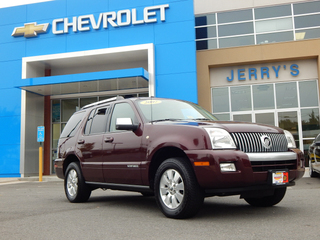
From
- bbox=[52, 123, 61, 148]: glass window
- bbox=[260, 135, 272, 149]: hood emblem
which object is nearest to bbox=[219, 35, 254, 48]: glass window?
bbox=[52, 123, 61, 148]: glass window

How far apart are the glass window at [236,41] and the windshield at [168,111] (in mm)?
13941

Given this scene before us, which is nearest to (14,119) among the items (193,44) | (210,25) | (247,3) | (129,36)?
(129,36)

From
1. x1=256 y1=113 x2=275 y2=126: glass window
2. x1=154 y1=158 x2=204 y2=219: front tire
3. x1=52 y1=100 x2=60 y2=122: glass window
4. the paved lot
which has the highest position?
x1=52 y1=100 x2=60 y2=122: glass window

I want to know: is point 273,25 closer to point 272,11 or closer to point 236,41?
point 272,11

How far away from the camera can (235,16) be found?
1983 cm

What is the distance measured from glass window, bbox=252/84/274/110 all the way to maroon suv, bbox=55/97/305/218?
42.8 feet

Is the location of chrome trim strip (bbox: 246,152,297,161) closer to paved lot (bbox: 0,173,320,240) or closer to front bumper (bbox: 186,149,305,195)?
front bumper (bbox: 186,149,305,195)

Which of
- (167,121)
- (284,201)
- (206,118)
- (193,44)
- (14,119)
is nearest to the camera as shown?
(167,121)

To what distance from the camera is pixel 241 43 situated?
765 inches

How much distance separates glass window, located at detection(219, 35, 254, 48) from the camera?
19.4 m

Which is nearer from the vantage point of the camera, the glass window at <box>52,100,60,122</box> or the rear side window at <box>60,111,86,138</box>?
the rear side window at <box>60,111,86,138</box>

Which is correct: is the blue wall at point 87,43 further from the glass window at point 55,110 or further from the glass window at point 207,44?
the glass window at point 55,110

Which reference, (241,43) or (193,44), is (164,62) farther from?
(241,43)

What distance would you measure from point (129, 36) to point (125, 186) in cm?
1358
